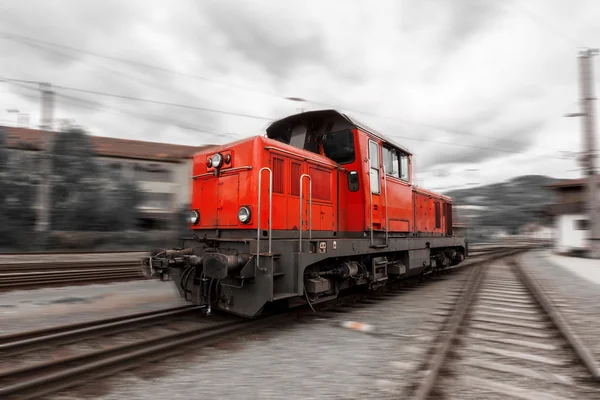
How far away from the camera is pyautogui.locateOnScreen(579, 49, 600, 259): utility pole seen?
18594 millimetres

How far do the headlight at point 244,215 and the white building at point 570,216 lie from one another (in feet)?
90.8

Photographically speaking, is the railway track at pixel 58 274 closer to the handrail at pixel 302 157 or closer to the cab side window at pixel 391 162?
the handrail at pixel 302 157

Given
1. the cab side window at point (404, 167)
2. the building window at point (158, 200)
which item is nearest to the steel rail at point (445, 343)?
the cab side window at point (404, 167)

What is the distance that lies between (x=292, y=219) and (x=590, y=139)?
64.4 ft

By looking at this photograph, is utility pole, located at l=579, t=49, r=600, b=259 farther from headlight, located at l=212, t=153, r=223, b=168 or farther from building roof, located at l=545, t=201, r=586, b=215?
headlight, located at l=212, t=153, r=223, b=168

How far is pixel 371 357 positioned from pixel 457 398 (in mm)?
1204

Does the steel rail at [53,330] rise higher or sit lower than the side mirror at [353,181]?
lower

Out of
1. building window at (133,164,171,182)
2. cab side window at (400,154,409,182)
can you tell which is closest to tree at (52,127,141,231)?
building window at (133,164,171,182)

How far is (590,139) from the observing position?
1855 centimetres

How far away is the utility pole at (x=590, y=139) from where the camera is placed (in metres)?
18.6

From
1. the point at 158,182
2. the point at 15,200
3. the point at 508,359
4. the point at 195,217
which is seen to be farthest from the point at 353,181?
the point at 158,182

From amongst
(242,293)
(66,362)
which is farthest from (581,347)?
(66,362)

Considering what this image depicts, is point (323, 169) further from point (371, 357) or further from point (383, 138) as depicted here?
point (371, 357)

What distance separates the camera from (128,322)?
17.4 ft
